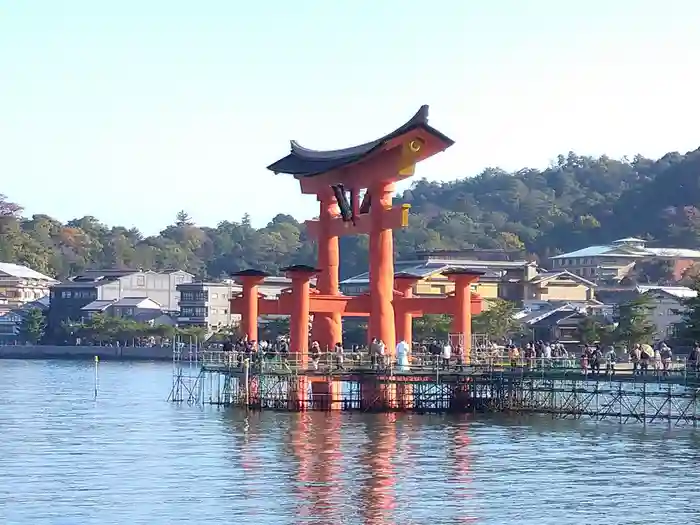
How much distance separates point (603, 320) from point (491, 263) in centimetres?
2610

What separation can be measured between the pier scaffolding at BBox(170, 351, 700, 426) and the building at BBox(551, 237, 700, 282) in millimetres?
76359

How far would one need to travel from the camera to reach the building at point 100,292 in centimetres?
13700

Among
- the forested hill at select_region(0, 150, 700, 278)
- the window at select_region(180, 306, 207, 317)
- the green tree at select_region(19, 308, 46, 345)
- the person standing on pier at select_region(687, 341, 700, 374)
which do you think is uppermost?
the forested hill at select_region(0, 150, 700, 278)

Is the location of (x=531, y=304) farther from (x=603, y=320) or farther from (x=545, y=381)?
(x=545, y=381)

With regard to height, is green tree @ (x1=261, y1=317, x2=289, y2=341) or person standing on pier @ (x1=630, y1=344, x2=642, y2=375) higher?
green tree @ (x1=261, y1=317, x2=289, y2=341)

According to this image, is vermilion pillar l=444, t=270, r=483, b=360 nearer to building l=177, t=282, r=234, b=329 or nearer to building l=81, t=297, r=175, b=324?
building l=177, t=282, r=234, b=329

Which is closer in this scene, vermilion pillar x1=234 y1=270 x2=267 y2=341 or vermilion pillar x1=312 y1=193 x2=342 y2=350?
vermilion pillar x1=234 y1=270 x2=267 y2=341

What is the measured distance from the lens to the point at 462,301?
53281 millimetres

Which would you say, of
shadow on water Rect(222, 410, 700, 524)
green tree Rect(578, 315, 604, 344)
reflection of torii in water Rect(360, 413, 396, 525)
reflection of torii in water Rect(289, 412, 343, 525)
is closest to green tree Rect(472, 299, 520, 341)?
green tree Rect(578, 315, 604, 344)

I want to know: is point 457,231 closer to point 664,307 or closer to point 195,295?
point 195,295

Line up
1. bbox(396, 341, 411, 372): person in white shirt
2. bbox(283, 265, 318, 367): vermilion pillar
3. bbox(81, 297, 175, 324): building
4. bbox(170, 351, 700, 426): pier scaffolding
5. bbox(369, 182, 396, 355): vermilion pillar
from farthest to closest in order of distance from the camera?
bbox(81, 297, 175, 324): building, bbox(369, 182, 396, 355): vermilion pillar, bbox(283, 265, 318, 367): vermilion pillar, bbox(396, 341, 411, 372): person in white shirt, bbox(170, 351, 700, 426): pier scaffolding

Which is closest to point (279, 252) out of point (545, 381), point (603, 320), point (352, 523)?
point (603, 320)

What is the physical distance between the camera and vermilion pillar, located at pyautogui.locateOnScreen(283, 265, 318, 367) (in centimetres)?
5053

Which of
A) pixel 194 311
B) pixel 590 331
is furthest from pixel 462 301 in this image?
pixel 194 311
